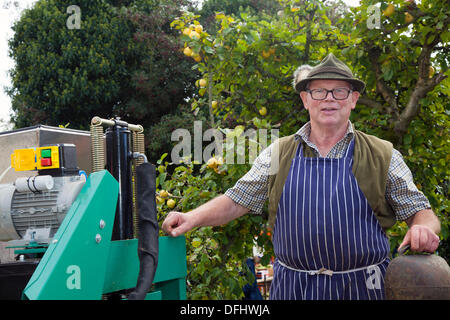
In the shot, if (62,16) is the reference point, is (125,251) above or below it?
below

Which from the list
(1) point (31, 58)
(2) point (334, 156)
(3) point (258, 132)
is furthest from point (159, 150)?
(2) point (334, 156)

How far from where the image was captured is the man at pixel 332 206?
2141 millimetres

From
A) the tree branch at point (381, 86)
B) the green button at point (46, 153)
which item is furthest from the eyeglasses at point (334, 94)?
the green button at point (46, 153)

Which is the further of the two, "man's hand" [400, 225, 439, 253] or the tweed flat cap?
the tweed flat cap

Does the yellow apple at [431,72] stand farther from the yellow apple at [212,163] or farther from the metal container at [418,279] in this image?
the metal container at [418,279]

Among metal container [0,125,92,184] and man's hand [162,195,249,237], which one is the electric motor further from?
man's hand [162,195,249,237]

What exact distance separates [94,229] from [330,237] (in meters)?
1.08

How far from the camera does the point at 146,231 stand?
1745mm

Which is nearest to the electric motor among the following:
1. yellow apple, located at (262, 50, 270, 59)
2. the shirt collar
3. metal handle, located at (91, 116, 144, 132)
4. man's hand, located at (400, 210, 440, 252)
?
metal handle, located at (91, 116, 144, 132)

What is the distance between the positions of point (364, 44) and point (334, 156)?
1207mm

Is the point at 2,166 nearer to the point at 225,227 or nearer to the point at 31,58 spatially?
the point at 225,227

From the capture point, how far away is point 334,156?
2330 millimetres

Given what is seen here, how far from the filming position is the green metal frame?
4.64ft

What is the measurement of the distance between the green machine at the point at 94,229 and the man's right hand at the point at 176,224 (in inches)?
1.5
